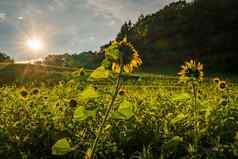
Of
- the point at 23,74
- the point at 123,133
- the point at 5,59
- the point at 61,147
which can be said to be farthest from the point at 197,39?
the point at 61,147

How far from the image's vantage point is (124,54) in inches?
108

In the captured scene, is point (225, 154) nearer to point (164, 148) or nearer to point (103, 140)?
point (164, 148)

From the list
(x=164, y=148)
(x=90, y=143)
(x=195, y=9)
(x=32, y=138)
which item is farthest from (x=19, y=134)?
(x=195, y=9)

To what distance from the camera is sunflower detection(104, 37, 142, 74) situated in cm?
271

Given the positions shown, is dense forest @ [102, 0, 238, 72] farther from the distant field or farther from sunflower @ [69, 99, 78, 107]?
sunflower @ [69, 99, 78, 107]

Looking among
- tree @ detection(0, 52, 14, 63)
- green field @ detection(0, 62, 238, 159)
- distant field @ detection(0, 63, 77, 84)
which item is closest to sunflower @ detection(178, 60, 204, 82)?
green field @ detection(0, 62, 238, 159)

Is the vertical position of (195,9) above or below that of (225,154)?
above

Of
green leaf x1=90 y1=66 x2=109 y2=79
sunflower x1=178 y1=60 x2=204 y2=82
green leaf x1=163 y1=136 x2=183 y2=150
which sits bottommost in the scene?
green leaf x1=163 y1=136 x2=183 y2=150

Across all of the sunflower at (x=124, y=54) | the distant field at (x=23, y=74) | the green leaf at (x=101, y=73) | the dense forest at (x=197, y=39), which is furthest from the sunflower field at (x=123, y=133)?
the dense forest at (x=197, y=39)

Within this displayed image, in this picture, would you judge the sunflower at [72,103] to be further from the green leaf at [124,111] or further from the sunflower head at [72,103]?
the green leaf at [124,111]

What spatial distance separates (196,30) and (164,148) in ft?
155

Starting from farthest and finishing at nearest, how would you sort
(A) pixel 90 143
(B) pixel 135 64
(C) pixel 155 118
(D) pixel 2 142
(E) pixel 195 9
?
(E) pixel 195 9 → (C) pixel 155 118 → (D) pixel 2 142 → (A) pixel 90 143 → (B) pixel 135 64

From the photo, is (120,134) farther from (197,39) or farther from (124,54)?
(197,39)

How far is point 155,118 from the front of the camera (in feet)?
16.9
